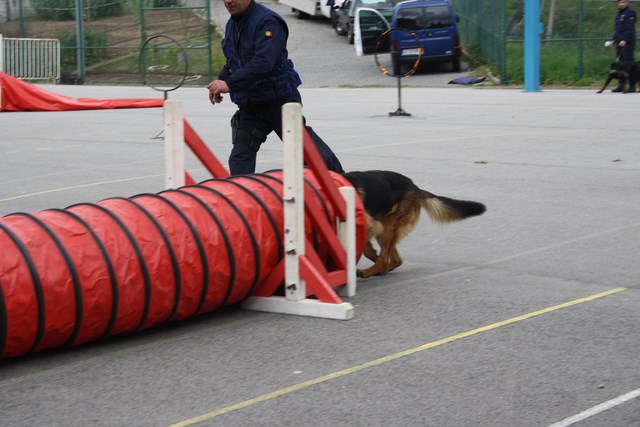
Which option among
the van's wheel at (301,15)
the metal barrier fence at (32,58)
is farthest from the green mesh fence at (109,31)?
the van's wheel at (301,15)

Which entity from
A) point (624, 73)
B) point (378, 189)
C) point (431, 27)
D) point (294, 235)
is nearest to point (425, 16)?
point (431, 27)

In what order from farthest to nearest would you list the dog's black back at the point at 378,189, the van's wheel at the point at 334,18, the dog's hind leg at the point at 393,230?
the van's wheel at the point at 334,18 < the dog's hind leg at the point at 393,230 < the dog's black back at the point at 378,189

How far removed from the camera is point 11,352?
5328mm

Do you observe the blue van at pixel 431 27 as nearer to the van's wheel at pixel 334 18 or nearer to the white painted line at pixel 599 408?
the van's wheel at pixel 334 18

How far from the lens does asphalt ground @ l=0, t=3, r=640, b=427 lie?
465 centimetres

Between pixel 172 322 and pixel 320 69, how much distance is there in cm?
2826

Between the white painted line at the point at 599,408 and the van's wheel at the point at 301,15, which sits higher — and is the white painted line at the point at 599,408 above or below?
below

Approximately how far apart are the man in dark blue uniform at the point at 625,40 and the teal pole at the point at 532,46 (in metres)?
1.87

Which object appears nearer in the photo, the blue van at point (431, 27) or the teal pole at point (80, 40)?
the blue van at point (431, 27)

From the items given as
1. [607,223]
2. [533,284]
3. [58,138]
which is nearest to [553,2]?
[58,138]

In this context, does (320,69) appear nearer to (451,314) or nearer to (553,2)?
(553,2)

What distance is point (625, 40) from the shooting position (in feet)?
78.1

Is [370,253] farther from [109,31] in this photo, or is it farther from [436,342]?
[109,31]

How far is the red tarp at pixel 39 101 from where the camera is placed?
22.8 meters
